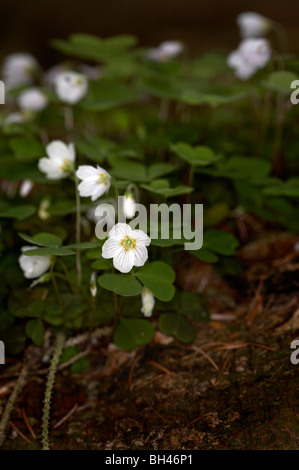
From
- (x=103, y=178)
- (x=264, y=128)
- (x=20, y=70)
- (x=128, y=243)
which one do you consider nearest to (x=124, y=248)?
(x=128, y=243)

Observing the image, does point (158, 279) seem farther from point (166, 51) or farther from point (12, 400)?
point (166, 51)

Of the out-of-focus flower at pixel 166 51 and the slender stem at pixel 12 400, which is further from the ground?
the out-of-focus flower at pixel 166 51

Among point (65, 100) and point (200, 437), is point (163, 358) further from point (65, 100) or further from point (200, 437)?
point (65, 100)

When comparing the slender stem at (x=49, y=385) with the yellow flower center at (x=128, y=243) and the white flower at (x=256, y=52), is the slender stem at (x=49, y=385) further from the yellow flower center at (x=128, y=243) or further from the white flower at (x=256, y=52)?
the white flower at (x=256, y=52)

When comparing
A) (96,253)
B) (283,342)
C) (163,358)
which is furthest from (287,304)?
(96,253)

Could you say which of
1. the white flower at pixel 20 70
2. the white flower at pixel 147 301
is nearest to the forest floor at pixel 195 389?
the white flower at pixel 147 301

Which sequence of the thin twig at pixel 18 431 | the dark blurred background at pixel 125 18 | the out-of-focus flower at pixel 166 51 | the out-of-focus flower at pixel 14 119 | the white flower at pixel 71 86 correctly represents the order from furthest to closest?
the dark blurred background at pixel 125 18, the out-of-focus flower at pixel 166 51, the out-of-focus flower at pixel 14 119, the white flower at pixel 71 86, the thin twig at pixel 18 431
